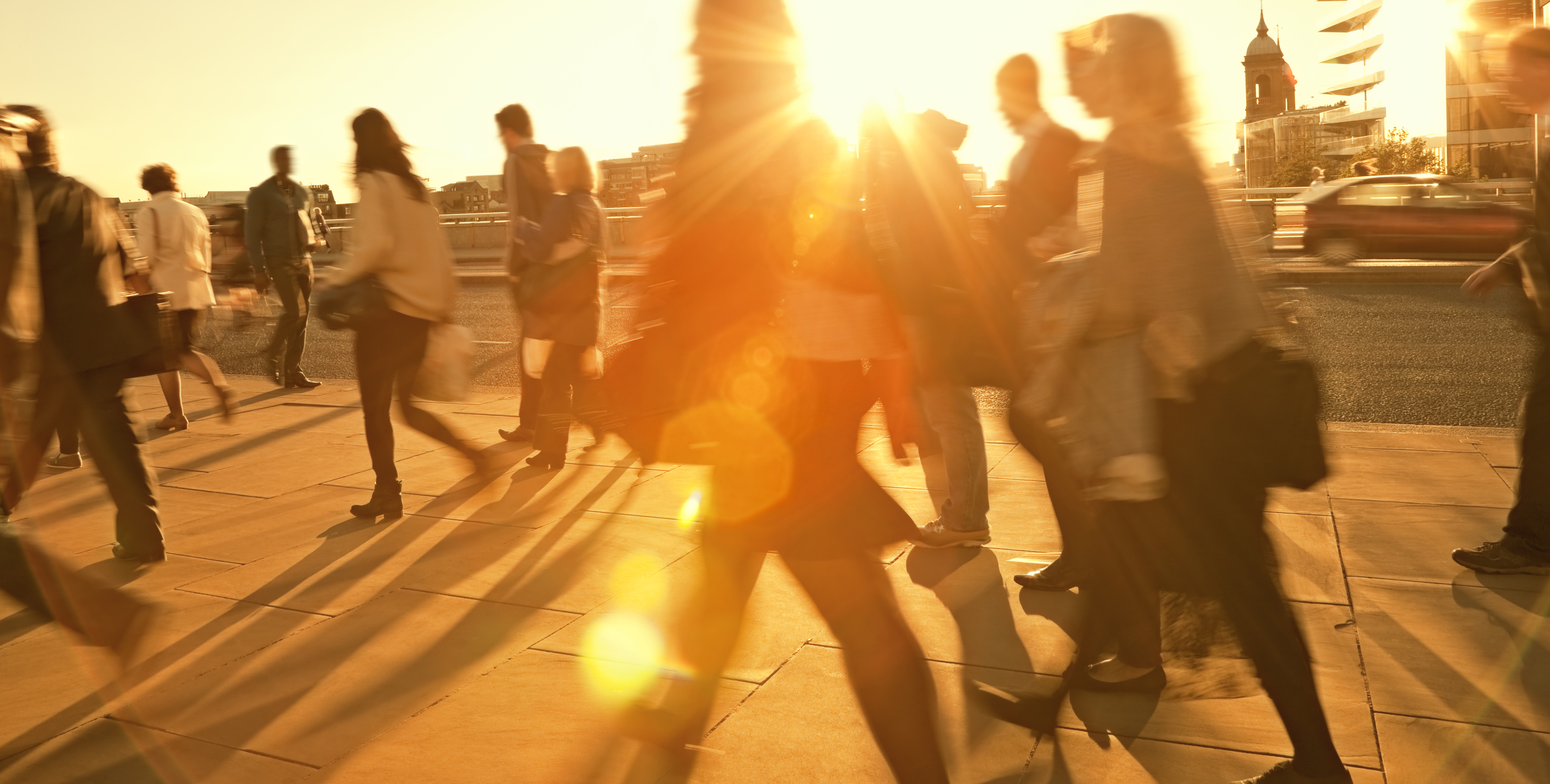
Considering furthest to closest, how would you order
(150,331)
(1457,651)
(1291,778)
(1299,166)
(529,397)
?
(1299,166), (529,397), (150,331), (1457,651), (1291,778)

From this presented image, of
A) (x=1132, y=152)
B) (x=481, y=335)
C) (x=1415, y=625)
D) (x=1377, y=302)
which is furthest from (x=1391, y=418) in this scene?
(x=481, y=335)

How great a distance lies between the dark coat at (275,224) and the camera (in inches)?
380

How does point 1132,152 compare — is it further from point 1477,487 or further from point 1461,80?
point 1461,80

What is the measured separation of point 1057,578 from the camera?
165 inches

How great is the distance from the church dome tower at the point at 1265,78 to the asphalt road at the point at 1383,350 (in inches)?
5445

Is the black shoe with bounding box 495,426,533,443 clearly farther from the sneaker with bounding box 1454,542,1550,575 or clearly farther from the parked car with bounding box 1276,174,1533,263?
the parked car with bounding box 1276,174,1533,263

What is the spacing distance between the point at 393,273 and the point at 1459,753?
4189mm

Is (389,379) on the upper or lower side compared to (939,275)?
lower

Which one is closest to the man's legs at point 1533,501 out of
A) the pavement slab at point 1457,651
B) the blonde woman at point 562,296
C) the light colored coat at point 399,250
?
the pavement slab at point 1457,651

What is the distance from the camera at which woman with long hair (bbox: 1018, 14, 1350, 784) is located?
249cm

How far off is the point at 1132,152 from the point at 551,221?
4.00 meters

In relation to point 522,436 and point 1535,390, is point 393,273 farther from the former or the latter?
point 1535,390

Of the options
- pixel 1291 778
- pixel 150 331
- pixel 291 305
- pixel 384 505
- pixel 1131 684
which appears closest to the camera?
pixel 1291 778

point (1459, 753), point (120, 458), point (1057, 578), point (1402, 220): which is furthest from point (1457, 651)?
point (1402, 220)
